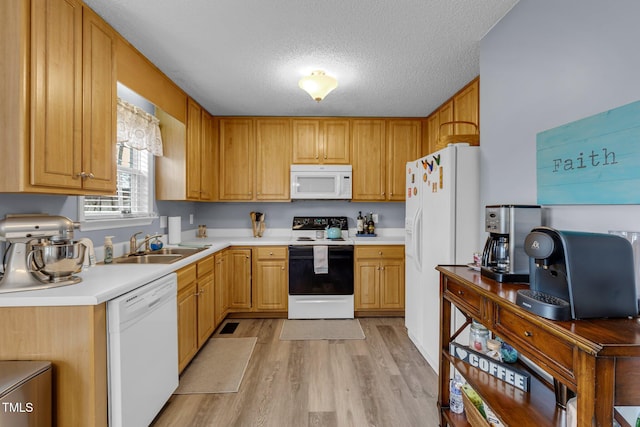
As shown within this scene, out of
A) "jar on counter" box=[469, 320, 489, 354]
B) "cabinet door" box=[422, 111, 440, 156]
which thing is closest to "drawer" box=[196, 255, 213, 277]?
"jar on counter" box=[469, 320, 489, 354]

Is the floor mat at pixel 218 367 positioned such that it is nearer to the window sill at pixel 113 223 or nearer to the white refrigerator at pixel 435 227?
the window sill at pixel 113 223

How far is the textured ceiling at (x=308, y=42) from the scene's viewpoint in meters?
1.81

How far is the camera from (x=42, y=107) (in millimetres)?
1470

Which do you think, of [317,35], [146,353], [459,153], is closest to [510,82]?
[459,153]

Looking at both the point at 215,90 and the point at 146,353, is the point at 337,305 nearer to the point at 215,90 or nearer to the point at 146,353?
the point at 146,353

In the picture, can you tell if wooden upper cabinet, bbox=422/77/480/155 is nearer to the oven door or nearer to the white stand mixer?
the oven door

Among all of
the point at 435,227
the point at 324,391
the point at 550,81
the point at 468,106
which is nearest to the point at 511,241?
the point at 550,81

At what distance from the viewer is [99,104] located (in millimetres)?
1854

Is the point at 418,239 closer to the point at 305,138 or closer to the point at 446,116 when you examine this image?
the point at 446,116

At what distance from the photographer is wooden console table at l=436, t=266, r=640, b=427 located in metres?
0.78

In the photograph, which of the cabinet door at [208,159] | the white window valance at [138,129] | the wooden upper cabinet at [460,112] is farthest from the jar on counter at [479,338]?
the cabinet door at [208,159]

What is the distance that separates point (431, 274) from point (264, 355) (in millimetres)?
1596

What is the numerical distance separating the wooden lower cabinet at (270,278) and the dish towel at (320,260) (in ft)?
1.11

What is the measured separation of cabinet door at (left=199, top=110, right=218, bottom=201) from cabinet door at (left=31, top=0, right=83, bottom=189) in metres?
1.80
